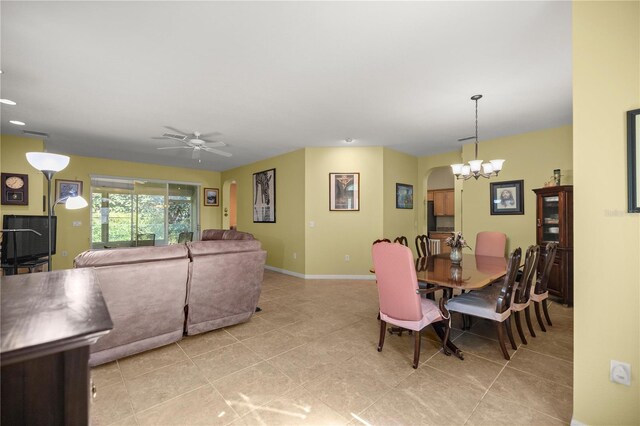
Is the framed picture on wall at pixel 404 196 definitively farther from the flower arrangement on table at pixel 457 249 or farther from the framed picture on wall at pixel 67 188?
the framed picture on wall at pixel 67 188

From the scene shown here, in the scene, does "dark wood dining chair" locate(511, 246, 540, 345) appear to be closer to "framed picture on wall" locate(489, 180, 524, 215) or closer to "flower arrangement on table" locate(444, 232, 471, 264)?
"flower arrangement on table" locate(444, 232, 471, 264)

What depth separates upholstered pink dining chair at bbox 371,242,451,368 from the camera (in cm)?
222

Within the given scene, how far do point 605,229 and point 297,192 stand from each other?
4.64 meters

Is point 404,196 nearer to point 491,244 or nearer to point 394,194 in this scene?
point 394,194

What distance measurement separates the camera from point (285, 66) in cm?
252

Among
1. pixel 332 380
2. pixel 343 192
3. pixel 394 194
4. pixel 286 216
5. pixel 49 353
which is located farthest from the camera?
pixel 286 216

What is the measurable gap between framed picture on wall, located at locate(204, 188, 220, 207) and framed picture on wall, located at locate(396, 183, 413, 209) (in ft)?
17.5

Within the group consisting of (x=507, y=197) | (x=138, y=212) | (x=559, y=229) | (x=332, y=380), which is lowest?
(x=332, y=380)

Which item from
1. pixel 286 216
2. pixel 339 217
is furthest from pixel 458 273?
pixel 286 216

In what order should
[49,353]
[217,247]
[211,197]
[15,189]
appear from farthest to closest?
[211,197], [15,189], [217,247], [49,353]

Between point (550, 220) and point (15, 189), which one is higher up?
point (15, 189)

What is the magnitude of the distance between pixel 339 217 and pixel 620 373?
14.1ft

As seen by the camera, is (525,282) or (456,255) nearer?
(525,282)

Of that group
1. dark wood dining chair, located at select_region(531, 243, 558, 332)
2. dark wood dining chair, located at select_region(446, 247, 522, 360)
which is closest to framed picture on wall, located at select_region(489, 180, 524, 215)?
dark wood dining chair, located at select_region(531, 243, 558, 332)
